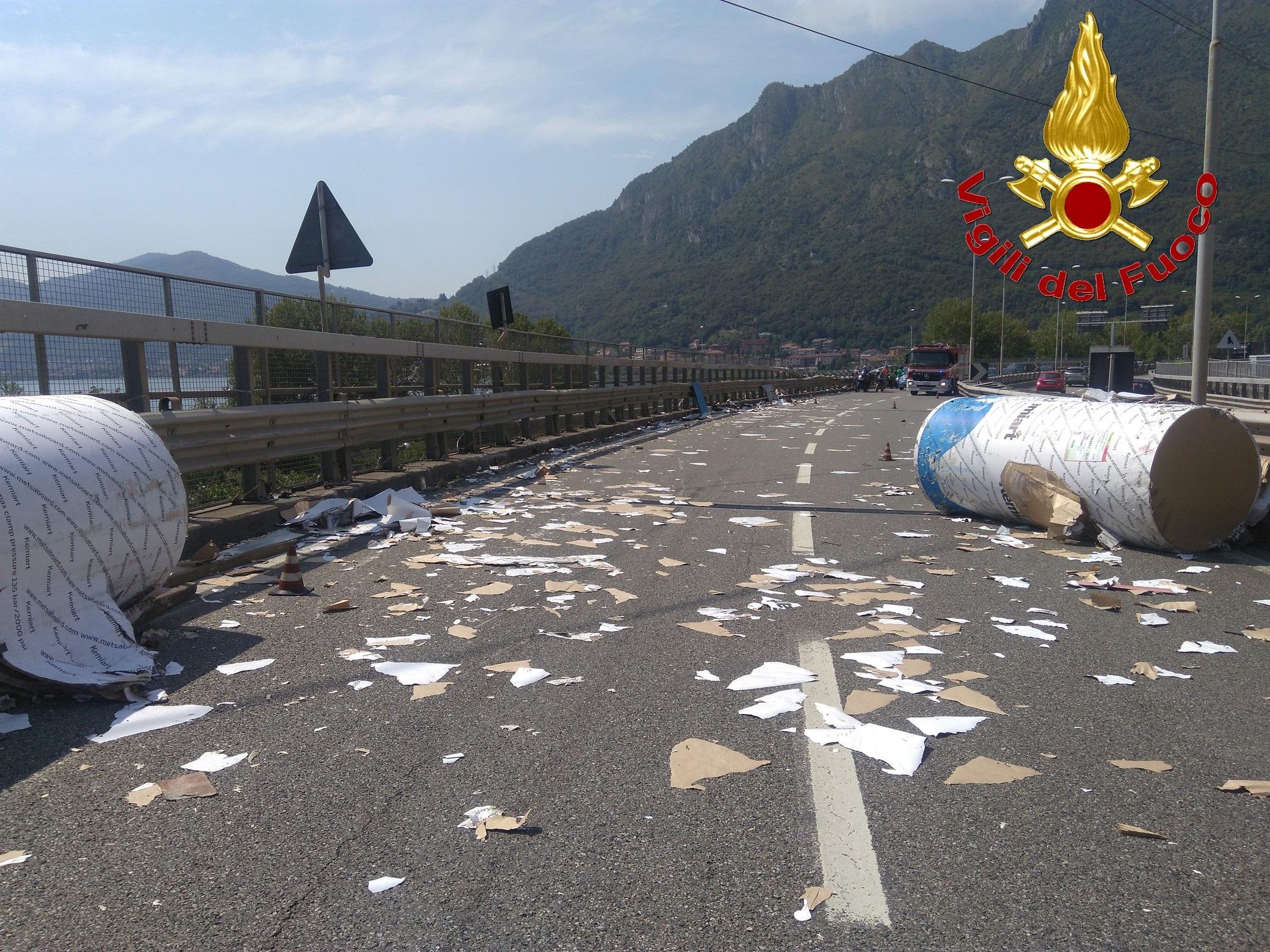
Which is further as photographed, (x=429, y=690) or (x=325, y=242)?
(x=325, y=242)

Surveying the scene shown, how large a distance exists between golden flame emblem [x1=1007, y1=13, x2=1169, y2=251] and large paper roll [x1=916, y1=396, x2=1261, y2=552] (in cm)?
487

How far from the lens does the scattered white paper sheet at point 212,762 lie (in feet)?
11.5

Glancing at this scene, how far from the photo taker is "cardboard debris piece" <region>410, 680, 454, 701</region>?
4289 mm

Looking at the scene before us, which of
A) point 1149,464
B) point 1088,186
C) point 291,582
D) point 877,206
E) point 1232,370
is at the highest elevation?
point 877,206

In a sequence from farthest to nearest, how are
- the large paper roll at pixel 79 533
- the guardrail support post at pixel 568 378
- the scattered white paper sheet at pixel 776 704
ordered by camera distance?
the guardrail support post at pixel 568 378
the large paper roll at pixel 79 533
the scattered white paper sheet at pixel 776 704

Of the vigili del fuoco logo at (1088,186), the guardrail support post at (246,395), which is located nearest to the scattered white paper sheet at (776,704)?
the guardrail support post at (246,395)

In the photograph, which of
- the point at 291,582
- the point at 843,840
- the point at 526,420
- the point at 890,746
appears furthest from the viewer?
the point at 526,420

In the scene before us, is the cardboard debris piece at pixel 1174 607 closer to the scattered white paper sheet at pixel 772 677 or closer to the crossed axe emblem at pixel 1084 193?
the scattered white paper sheet at pixel 772 677

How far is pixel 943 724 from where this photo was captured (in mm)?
3910

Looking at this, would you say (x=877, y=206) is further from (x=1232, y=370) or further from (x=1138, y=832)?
(x=1138, y=832)

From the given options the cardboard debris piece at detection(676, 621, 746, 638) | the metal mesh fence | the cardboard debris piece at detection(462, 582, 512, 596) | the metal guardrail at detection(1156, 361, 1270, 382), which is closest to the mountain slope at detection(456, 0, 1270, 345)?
the metal guardrail at detection(1156, 361, 1270, 382)

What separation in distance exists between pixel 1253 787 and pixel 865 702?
1.43m

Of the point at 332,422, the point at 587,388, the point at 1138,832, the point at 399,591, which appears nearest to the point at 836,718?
the point at 1138,832

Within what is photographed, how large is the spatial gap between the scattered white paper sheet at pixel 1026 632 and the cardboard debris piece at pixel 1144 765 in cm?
168
